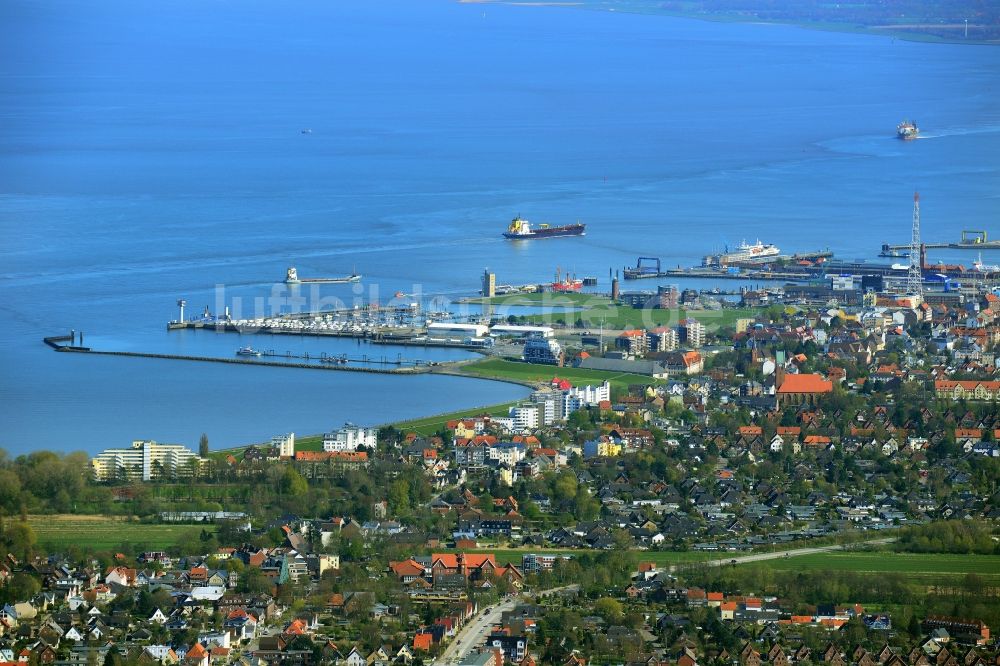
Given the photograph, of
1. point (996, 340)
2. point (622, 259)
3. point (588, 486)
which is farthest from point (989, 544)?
point (622, 259)

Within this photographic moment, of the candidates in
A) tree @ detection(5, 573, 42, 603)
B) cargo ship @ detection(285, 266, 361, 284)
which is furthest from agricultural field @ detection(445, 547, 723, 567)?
cargo ship @ detection(285, 266, 361, 284)

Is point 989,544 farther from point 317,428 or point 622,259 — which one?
point 622,259

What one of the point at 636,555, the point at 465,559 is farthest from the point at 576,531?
the point at 465,559

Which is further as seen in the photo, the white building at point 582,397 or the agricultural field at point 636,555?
the white building at point 582,397

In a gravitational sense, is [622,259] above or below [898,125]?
below

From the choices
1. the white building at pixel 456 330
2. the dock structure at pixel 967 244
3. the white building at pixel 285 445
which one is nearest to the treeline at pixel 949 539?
the white building at pixel 285 445

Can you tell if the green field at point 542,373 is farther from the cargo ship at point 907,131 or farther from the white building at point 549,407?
the cargo ship at point 907,131
